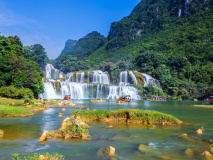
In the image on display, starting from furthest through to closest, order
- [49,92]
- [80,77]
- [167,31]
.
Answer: [167,31], [80,77], [49,92]

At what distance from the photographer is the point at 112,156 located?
7.25 metres

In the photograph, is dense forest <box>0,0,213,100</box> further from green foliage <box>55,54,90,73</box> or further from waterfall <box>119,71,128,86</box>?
waterfall <box>119,71,128,86</box>

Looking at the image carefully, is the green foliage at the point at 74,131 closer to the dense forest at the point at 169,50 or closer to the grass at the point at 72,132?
the grass at the point at 72,132

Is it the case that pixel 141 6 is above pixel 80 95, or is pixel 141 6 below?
above

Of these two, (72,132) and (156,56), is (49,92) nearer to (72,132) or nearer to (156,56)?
(72,132)

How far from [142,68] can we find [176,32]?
39933mm

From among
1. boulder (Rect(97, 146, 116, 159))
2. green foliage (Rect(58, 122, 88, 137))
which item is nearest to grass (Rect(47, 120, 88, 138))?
green foliage (Rect(58, 122, 88, 137))

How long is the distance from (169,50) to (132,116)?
87.2 meters

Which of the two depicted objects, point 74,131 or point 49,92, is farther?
point 49,92

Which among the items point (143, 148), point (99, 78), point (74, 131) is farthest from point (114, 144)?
point (99, 78)

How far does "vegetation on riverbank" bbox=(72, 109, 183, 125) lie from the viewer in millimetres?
13977

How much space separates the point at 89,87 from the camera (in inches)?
2200

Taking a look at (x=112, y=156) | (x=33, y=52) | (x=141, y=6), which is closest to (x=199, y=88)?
(x=33, y=52)

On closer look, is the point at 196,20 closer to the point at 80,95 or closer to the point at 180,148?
the point at 80,95
